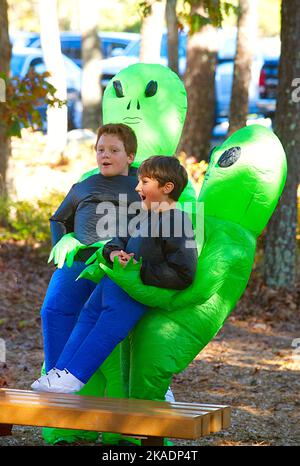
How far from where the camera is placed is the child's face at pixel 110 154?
5301mm

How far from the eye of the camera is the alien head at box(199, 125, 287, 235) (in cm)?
518

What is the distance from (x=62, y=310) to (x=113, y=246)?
0.53 meters

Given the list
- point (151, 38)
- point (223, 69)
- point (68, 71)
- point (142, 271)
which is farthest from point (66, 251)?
point (68, 71)

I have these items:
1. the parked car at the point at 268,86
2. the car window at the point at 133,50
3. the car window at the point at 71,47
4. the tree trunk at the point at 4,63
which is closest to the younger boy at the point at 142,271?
the tree trunk at the point at 4,63

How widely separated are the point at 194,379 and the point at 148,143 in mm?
2442

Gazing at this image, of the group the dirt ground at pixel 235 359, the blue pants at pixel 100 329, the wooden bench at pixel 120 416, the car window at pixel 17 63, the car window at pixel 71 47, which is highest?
the car window at pixel 71 47

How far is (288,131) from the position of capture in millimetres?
10133

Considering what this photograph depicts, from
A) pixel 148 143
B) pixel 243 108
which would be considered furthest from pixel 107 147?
pixel 243 108

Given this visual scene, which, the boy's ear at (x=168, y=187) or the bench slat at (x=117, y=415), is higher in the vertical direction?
the boy's ear at (x=168, y=187)

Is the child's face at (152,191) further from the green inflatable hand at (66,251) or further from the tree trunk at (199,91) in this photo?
the tree trunk at (199,91)

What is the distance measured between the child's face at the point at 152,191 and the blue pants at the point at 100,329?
0.44 meters

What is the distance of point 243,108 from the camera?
1350 cm

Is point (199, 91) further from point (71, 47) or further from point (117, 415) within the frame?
point (117, 415)

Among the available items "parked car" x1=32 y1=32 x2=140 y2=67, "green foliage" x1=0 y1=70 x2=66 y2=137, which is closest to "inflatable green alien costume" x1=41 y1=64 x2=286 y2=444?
"green foliage" x1=0 y1=70 x2=66 y2=137
